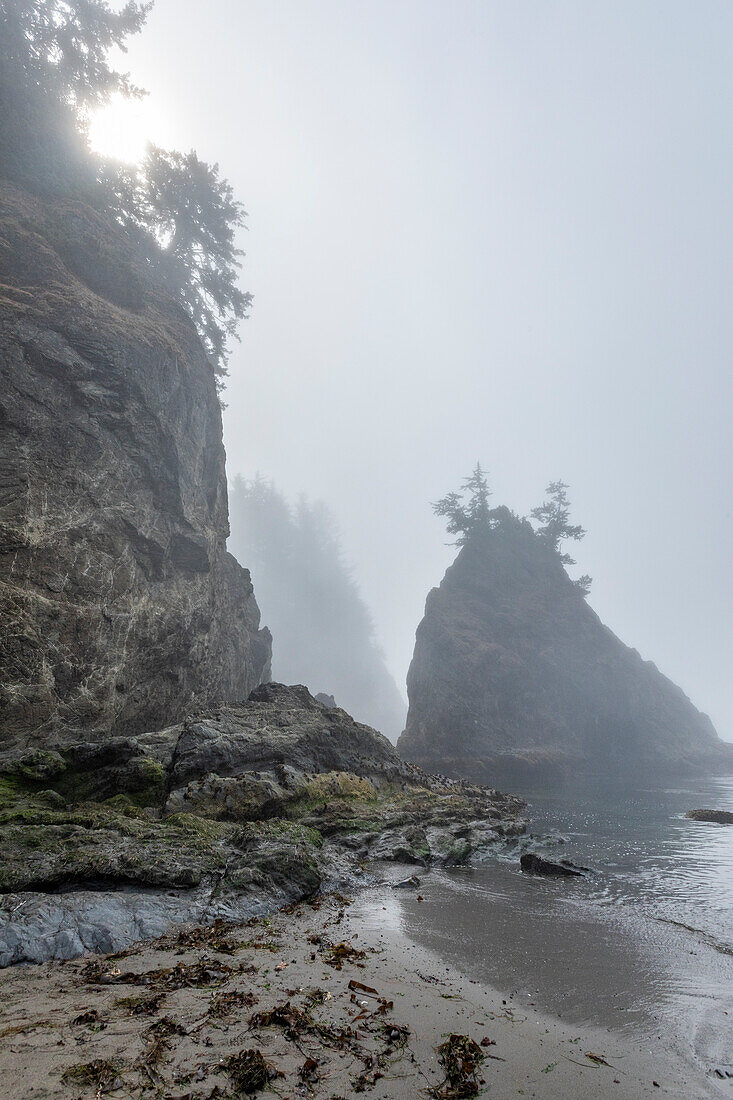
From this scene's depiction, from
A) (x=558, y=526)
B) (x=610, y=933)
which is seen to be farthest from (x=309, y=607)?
(x=610, y=933)

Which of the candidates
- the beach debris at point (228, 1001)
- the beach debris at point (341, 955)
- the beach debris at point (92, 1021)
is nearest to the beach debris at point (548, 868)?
the beach debris at point (341, 955)

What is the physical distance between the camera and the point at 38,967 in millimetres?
5137

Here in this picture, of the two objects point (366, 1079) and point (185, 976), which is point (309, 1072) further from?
point (185, 976)

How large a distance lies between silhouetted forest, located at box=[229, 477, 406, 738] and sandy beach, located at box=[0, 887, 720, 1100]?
288 ft

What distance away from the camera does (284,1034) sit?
12.8 ft

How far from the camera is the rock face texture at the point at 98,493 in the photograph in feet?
51.8

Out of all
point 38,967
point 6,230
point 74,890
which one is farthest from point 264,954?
point 6,230

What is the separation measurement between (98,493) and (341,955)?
718 inches

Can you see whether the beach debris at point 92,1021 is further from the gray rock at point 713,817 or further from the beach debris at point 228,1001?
the gray rock at point 713,817

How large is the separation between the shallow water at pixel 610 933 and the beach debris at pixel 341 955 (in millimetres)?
1276

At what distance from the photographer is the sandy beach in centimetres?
322

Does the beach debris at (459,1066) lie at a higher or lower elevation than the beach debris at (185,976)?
higher

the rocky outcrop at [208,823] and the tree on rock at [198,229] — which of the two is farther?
the tree on rock at [198,229]

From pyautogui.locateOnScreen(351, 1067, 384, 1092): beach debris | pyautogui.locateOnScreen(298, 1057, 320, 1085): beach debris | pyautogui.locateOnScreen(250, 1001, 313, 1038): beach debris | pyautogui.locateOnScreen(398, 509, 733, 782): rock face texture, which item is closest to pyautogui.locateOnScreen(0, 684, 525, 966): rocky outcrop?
pyautogui.locateOnScreen(250, 1001, 313, 1038): beach debris
